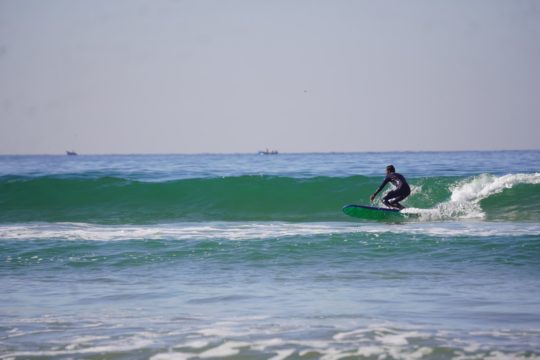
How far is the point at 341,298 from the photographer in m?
9.02

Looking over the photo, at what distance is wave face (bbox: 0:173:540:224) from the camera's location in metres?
22.7

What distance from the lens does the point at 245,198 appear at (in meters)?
26.4

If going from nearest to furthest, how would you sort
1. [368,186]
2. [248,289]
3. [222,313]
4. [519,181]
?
1. [222,313]
2. [248,289]
3. [519,181]
4. [368,186]

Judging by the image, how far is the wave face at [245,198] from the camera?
22688 millimetres

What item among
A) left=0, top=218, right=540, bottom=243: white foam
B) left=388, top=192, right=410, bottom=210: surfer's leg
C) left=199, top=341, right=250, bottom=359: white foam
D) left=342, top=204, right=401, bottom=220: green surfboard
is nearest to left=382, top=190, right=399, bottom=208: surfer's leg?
left=388, top=192, right=410, bottom=210: surfer's leg

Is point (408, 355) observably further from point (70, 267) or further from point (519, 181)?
point (519, 181)

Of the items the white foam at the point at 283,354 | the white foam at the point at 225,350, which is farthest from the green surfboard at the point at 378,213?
the white foam at the point at 283,354

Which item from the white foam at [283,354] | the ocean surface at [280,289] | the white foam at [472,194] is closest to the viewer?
the white foam at [283,354]

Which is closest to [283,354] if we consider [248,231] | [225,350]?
[225,350]

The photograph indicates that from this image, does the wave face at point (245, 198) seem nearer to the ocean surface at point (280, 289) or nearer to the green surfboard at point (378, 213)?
the green surfboard at point (378, 213)

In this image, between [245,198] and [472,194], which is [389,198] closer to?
[472,194]

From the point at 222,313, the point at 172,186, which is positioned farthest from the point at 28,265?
the point at 172,186

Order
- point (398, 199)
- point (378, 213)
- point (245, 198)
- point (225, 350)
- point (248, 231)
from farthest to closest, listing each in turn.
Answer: point (245, 198) < point (398, 199) < point (378, 213) < point (248, 231) < point (225, 350)

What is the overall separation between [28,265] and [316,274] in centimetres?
485
